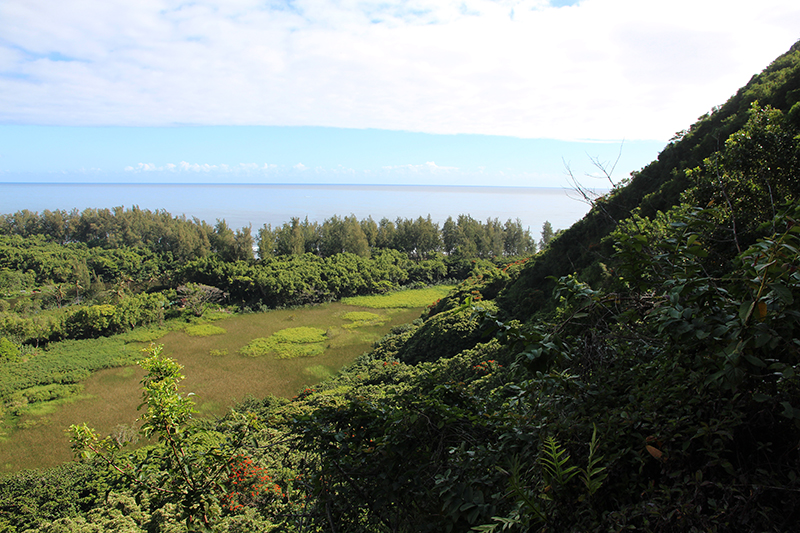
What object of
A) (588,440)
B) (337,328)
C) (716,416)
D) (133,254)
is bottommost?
(337,328)

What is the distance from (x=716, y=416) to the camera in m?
1.62

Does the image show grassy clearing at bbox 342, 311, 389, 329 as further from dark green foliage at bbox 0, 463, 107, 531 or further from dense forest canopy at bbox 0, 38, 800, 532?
dense forest canopy at bbox 0, 38, 800, 532

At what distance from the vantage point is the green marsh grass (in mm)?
12766

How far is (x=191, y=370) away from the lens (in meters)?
17.3

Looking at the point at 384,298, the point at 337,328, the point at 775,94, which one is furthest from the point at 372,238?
the point at 775,94

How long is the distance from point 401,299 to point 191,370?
16.8m

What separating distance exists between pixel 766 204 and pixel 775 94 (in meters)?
8.60

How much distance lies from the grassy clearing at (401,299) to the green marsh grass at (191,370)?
1855mm

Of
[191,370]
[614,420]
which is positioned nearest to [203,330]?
[191,370]

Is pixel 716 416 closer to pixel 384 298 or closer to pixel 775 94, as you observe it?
pixel 775 94

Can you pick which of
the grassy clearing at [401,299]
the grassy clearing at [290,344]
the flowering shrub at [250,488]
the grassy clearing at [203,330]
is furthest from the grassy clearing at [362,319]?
the flowering shrub at [250,488]

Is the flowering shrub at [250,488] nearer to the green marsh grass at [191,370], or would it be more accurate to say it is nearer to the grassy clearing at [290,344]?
the green marsh grass at [191,370]

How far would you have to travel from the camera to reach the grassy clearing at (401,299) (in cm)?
2933

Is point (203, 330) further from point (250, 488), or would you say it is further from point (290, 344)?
point (250, 488)
